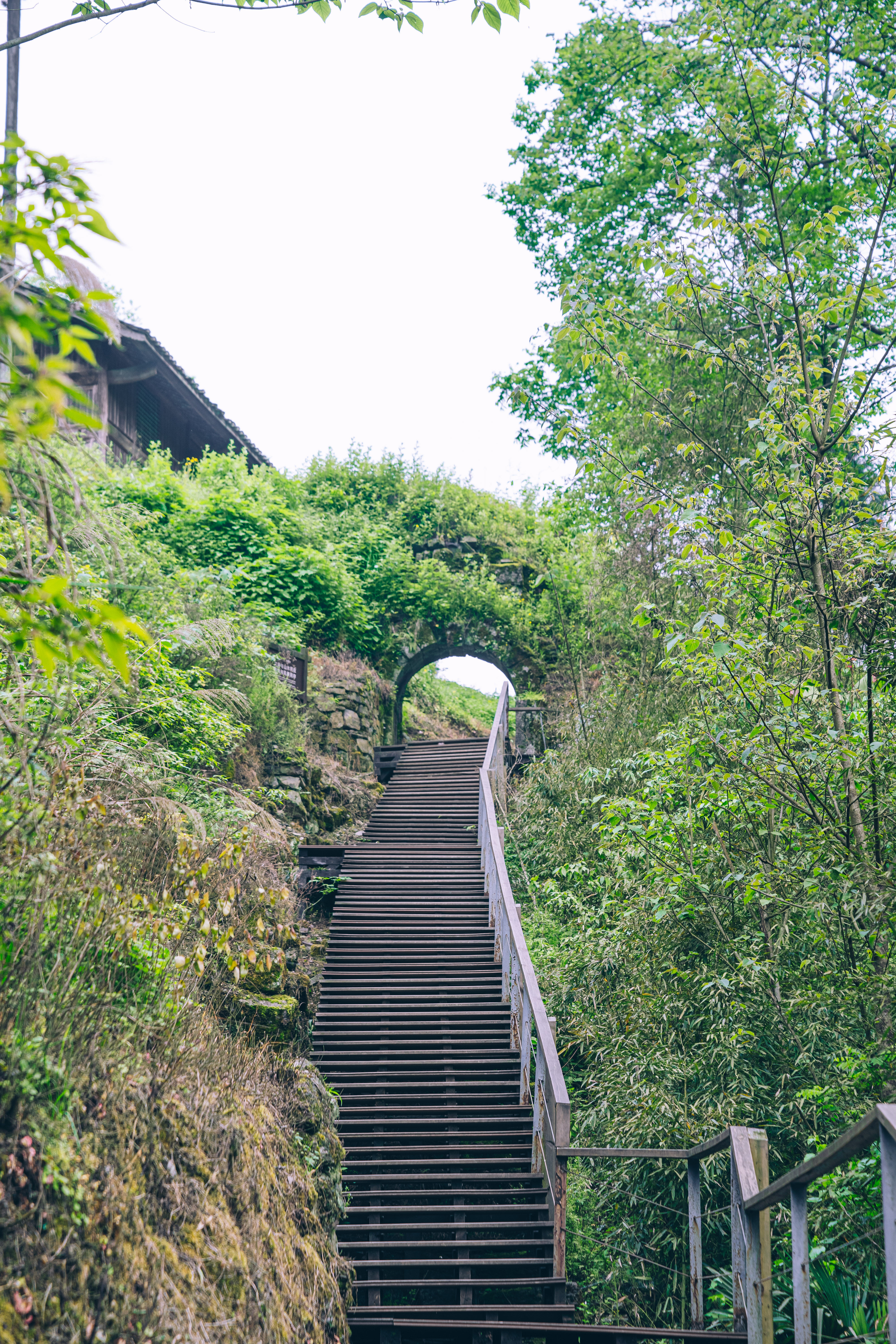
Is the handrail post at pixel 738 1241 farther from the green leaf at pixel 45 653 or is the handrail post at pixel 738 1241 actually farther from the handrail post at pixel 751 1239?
the green leaf at pixel 45 653

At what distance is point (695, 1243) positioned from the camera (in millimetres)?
4035

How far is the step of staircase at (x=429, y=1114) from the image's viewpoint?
4738 millimetres

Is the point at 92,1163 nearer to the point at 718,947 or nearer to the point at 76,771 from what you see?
the point at 76,771

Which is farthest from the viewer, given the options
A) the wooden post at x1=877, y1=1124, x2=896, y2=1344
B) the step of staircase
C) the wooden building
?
the wooden building

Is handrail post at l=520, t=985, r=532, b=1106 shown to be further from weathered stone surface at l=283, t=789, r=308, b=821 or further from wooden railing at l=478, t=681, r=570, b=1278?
weathered stone surface at l=283, t=789, r=308, b=821

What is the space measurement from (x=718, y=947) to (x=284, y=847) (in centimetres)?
350

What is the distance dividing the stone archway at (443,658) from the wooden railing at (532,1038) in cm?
545

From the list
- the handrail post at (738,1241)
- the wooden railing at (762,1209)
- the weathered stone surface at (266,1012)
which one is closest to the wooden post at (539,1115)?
the wooden railing at (762,1209)

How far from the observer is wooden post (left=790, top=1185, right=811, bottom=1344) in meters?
2.42

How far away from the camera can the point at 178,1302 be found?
2.68 m

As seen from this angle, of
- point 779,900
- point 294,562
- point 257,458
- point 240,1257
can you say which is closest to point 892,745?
point 779,900

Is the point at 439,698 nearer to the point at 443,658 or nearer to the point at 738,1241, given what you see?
the point at 443,658

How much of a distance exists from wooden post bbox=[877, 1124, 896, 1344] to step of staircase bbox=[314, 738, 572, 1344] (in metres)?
2.57

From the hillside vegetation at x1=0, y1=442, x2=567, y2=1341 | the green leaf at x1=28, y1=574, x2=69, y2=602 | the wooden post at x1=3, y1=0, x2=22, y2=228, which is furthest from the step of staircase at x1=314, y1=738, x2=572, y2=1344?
the wooden post at x1=3, y1=0, x2=22, y2=228
